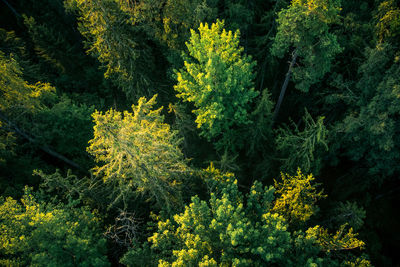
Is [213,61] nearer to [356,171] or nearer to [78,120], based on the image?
[78,120]

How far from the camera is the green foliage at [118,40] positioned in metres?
13.5

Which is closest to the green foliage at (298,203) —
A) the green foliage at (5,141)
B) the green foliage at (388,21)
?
the green foliage at (388,21)

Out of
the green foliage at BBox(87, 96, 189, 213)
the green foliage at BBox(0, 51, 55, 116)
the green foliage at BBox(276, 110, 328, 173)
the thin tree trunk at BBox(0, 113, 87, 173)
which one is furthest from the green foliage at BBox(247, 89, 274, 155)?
the green foliage at BBox(0, 51, 55, 116)

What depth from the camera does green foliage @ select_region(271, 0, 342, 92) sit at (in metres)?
11.9

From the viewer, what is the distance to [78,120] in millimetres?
16719

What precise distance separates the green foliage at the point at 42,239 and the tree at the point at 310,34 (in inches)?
591

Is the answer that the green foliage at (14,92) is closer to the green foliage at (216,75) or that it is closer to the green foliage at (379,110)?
the green foliage at (216,75)

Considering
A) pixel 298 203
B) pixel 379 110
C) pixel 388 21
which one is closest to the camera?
pixel 298 203

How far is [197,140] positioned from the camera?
20453mm

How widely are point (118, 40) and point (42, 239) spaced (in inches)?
454

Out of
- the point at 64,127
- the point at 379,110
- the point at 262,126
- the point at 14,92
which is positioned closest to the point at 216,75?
the point at 262,126

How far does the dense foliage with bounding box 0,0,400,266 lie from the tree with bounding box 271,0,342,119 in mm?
87

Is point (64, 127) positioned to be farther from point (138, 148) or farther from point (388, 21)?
point (388, 21)

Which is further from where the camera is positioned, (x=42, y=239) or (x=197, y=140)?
(x=197, y=140)
